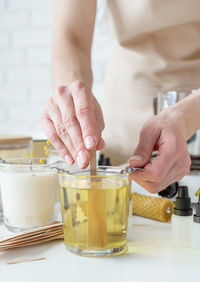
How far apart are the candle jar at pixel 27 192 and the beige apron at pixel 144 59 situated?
575 mm

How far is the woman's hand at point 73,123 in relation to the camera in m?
0.60

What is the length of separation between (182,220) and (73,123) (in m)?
0.25

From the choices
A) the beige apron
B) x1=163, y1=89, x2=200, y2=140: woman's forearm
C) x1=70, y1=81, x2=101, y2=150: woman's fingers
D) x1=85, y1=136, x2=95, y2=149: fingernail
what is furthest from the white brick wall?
x1=85, y1=136, x2=95, y2=149: fingernail

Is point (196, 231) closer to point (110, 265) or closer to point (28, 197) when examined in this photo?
point (110, 265)

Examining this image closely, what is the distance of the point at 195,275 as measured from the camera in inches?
20.2

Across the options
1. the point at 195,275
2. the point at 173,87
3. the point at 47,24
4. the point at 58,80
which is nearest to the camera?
the point at 195,275

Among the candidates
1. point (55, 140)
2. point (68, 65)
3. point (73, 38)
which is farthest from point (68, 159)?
point (73, 38)

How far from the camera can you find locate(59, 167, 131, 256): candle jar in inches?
21.3

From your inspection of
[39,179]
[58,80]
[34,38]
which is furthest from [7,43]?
[39,179]

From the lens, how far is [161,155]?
2.07 ft

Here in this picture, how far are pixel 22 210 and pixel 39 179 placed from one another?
64 mm

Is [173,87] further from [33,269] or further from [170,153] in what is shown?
[33,269]

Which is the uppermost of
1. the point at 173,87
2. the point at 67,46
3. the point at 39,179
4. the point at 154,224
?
the point at 67,46

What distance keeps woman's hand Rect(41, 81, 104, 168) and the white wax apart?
0.06 meters
